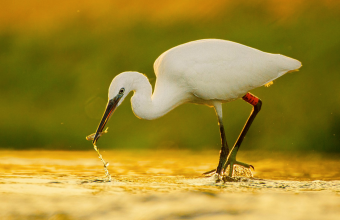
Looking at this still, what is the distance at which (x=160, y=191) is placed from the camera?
18.6 feet

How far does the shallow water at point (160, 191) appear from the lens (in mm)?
4879

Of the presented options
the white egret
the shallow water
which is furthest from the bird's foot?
the shallow water

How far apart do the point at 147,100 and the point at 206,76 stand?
0.87 m

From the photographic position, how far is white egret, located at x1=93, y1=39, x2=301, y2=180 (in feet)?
23.0

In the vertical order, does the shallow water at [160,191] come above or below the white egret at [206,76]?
below

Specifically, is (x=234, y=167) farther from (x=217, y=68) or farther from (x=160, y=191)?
(x=160, y=191)

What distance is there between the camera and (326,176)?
747 cm

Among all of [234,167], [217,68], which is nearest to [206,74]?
[217,68]

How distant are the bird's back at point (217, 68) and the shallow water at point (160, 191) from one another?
1158 millimetres

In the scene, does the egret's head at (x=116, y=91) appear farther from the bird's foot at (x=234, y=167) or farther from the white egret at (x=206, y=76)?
the bird's foot at (x=234, y=167)

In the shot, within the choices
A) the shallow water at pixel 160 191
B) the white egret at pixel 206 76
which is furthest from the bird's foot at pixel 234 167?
the shallow water at pixel 160 191

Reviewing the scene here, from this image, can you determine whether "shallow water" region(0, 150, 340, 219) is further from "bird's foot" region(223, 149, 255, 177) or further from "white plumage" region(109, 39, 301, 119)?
"white plumage" region(109, 39, 301, 119)

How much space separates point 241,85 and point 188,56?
0.81m

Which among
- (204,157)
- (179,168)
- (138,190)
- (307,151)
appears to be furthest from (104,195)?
(307,151)
